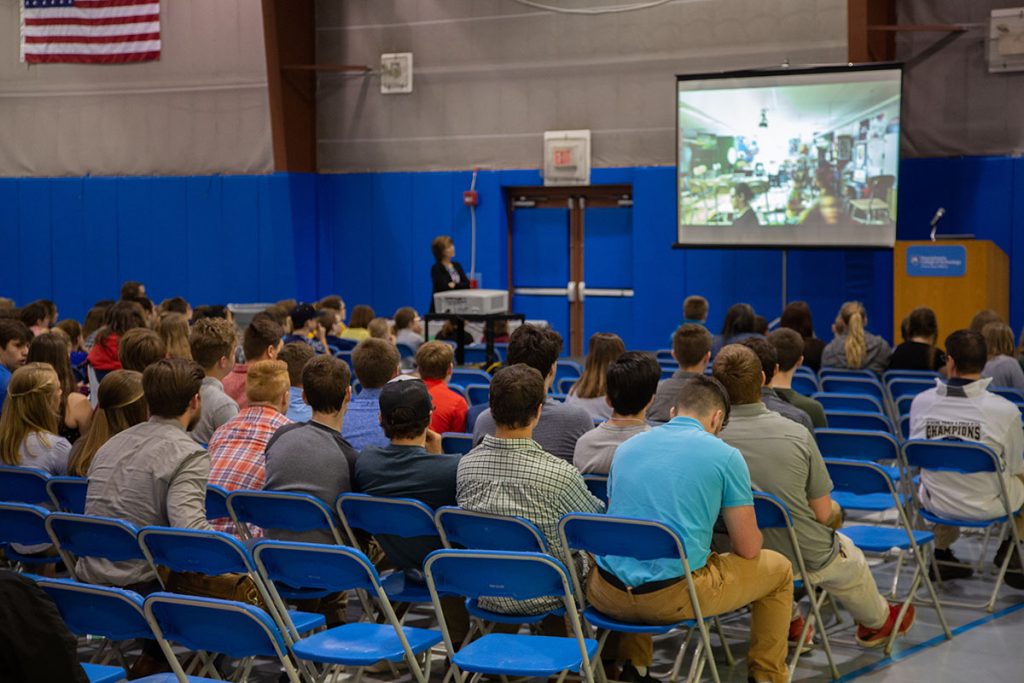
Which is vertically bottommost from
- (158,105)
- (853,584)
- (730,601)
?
(853,584)

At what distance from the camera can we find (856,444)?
6.01 m

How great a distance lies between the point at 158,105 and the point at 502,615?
14540 millimetres

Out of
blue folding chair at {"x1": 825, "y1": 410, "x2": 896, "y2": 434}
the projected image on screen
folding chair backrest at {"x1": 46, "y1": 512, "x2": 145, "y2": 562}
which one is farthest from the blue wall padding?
folding chair backrest at {"x1": 46, "y1": 512, "x2": 145, "y2": 562}

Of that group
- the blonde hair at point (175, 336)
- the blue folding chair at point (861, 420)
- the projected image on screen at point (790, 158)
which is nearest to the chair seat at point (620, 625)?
the blue folding chair at point (861, 420)

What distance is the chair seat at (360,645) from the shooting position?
151 inches

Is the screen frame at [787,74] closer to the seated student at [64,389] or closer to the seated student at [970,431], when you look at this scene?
the seated student at [970,431]

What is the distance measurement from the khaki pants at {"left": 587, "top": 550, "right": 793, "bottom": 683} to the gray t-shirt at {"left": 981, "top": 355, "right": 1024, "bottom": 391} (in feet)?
13.1

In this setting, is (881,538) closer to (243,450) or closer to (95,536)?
(243,450)

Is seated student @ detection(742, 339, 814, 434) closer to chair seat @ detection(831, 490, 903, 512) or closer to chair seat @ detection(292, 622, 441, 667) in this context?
chair seat @ detection(831, 490, 903, 512)

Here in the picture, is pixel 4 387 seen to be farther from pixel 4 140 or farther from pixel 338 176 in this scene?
pixel 4 140

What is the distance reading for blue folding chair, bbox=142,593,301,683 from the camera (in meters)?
3.50

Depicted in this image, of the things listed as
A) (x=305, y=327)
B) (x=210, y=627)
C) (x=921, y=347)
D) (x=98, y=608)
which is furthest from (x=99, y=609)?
(x=921, y=347)

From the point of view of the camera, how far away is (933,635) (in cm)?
539

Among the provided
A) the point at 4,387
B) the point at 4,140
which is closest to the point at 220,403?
the point at 4,387
